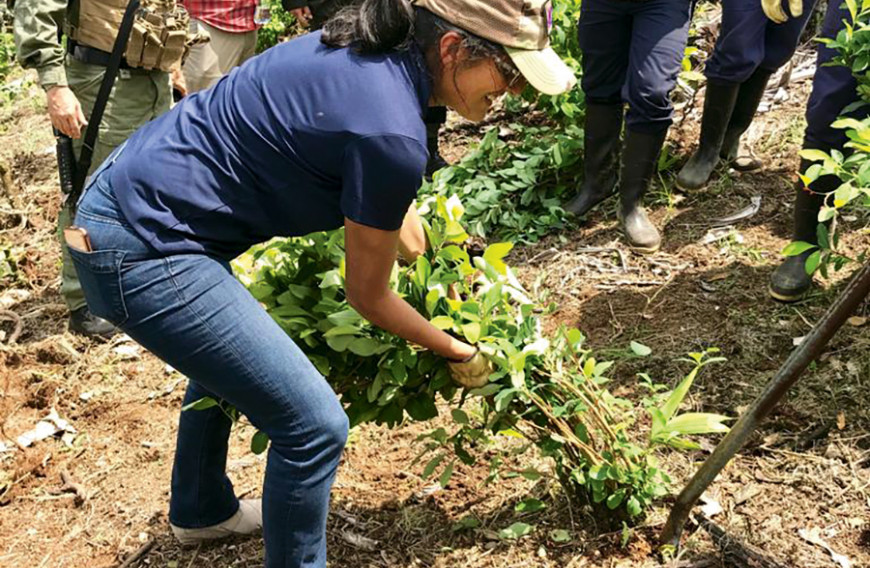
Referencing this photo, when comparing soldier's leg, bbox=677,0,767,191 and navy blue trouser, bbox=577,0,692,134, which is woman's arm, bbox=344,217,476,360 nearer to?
navy blue trouser, bbox=577,0,692,134

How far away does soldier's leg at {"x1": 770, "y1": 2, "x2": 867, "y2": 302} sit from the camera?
2.91 meters

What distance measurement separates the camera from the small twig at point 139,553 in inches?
103

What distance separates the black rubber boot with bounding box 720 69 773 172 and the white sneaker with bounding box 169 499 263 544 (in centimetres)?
282

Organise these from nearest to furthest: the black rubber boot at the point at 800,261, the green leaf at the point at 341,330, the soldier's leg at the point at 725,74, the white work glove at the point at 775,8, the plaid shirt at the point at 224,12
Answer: the green leaf at the point at 341,330
the white work glove at the point at 775,8
the black rubber boot at the point at 800,261
the soldier's leg at the point at 725,74
the plaid shirt at the point at 224,12

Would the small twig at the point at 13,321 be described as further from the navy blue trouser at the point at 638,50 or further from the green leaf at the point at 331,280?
the navy blue trouser at the point at 638,50

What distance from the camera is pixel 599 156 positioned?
407 cm

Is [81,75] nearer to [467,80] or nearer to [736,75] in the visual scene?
[467,80]

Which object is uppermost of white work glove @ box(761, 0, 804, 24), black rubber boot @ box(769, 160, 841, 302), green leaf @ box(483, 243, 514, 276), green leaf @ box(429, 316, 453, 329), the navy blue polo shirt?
white work glove @ box(761, 0, 804, 24)

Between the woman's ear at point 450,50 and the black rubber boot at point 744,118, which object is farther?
the black rubber boot at point 744,118

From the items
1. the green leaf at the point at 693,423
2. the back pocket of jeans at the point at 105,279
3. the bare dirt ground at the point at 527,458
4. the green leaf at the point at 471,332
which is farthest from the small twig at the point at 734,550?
the back pocket of jeans at the point at 105,279

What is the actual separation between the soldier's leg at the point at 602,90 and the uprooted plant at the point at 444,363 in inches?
72.3

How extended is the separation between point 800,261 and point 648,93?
921 mm

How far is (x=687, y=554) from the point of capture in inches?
92.6

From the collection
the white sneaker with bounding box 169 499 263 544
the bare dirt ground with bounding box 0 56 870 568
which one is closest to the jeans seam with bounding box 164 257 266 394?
the white sneaker with bounding box 169 499 263 544
